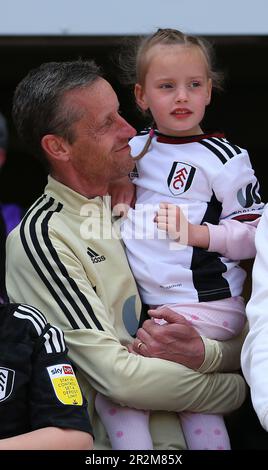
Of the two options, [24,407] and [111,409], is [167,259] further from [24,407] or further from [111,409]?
[24,407]

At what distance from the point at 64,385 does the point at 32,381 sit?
70 millimetres

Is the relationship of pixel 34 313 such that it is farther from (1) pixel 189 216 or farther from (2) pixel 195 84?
(2) pixel 195 84

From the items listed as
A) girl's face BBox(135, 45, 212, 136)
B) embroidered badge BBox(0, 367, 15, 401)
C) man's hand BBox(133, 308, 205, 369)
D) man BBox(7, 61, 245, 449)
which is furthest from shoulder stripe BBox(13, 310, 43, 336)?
girl's face BBox(135, 45, 212, 136)

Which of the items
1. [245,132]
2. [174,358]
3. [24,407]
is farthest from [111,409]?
[245,132]

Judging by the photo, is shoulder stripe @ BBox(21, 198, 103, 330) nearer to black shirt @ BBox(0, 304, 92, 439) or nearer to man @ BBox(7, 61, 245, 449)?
man @ BBox(7, 61, 245, 449)

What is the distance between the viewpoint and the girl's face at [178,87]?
2.30 meters

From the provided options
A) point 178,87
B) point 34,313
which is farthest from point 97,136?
point 34,313

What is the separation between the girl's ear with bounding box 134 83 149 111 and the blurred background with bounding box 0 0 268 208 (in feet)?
1.31

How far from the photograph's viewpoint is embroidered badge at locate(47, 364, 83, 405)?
1.81 metres

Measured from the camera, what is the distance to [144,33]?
2.75 m

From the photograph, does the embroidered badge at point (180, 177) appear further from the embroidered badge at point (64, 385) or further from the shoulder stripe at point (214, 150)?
the embroidered badge at point (64, 385)

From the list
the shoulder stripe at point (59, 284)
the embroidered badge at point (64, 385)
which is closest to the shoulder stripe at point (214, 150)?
the shoulder stripe at point (59, 284)

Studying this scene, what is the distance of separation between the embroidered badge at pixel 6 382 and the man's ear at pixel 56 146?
0.76 meters
